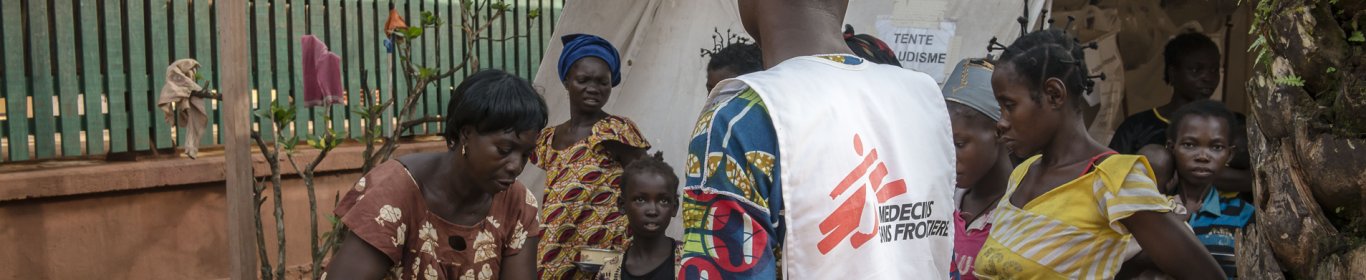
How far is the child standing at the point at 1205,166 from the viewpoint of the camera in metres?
4.05

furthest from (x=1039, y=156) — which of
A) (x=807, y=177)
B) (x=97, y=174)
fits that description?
(x=97, y=174)

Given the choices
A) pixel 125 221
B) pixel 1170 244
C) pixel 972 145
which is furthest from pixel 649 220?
pixel 125 221

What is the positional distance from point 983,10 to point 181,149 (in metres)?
3.87

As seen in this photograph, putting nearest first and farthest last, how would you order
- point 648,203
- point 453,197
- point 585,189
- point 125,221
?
point 453,197 < point 648,203 < point 585,189 < point 125,221

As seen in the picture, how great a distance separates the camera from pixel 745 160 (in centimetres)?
173

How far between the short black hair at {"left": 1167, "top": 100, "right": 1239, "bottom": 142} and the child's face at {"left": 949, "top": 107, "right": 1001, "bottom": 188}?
118 centimetres

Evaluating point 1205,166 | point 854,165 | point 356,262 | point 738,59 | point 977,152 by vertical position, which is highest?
point 738,59

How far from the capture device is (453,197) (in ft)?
9.72

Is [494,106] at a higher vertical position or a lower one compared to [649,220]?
higher

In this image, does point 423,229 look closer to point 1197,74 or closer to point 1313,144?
point 1313,144

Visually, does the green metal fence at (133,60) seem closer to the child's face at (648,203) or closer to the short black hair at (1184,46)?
the child's face at (648,203)

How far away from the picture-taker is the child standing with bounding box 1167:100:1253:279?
4.05 m

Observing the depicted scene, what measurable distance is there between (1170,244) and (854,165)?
3.55 feet

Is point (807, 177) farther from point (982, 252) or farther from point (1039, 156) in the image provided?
point (1039, 156)
